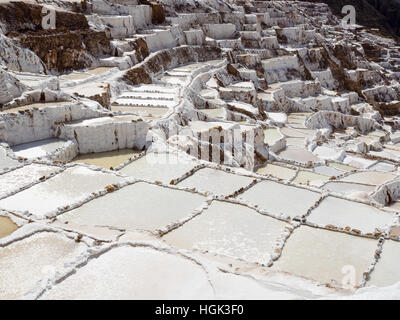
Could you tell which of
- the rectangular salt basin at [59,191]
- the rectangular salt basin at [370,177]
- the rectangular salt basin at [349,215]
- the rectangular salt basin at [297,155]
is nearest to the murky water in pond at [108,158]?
the rectangular salt basin at [59,191]

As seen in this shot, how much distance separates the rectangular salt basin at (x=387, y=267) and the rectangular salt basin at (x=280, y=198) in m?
2.00

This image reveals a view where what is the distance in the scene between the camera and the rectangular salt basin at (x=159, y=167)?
38.3ft

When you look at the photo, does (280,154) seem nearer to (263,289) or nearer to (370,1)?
(263,289)

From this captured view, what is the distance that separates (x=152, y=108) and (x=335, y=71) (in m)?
24.3

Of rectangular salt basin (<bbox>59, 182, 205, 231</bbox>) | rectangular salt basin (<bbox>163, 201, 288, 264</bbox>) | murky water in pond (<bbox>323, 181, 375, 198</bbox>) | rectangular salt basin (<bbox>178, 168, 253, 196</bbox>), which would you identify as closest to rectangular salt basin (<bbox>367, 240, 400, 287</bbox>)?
rectangular salt basin (<bbox>163, 201, 288, 264</bbox>)

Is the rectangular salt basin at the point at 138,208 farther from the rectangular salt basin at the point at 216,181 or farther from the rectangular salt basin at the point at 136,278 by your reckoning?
the rectangular salt basin at the point at 136,278

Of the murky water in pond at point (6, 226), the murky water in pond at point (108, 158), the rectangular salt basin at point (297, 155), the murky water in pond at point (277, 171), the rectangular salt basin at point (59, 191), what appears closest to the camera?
the murky water in pond at point (6, 226)

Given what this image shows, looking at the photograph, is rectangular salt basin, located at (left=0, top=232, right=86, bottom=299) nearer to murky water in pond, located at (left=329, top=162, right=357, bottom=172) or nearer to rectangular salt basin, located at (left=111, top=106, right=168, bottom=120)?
rectangular salt basin, located at (left=111, top=106, right=168, bottom=120)

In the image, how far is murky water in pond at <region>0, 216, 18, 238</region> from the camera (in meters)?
7.66

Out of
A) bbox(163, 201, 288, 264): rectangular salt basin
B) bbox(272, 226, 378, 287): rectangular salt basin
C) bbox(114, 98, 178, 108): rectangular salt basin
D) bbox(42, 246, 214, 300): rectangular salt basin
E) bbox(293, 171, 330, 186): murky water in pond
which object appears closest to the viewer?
bbox(42, 246, 214, 300): rectangular salt basin

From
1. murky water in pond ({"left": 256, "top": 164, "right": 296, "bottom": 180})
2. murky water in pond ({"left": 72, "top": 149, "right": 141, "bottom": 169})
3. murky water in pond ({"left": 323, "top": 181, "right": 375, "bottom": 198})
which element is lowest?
murky water in pond ({"left": 256, "top": 164, "right": 296, "bottom": 180})

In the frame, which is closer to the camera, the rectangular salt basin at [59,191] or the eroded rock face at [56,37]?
the rectangular salt basin at [59,191]

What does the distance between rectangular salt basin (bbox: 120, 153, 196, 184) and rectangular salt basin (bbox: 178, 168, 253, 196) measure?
41 centimetres
